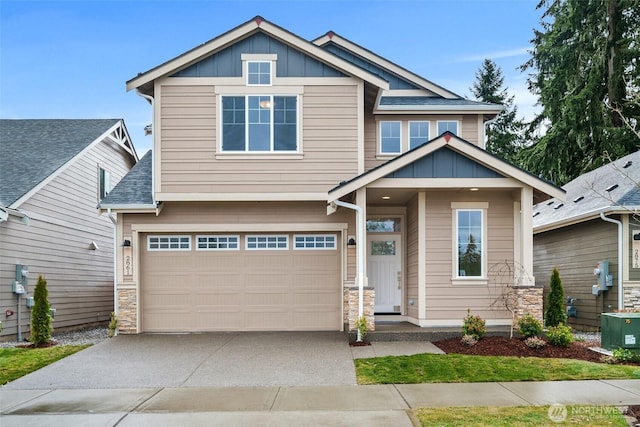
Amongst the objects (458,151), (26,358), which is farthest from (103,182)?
(458,151)

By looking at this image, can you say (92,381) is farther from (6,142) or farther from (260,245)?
(6,142)

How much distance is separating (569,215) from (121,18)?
13.9m

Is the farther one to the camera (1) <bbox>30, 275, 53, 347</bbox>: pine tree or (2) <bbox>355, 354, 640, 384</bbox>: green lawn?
(1) <bbox>30, 275, 53, 347</bbox>: pine tree

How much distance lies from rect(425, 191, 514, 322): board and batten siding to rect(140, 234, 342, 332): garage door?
240 cm

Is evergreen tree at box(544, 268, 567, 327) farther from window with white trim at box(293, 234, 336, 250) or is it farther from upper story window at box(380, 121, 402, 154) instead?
window with white trim at box(293, 234, 336, 250)

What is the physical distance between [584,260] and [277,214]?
26.7 feet

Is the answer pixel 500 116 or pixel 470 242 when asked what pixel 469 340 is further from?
pixel 500 116

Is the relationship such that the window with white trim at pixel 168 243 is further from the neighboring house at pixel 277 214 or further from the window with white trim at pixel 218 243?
the window with white trim at pixel 218 243

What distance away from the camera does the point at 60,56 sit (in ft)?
60.8

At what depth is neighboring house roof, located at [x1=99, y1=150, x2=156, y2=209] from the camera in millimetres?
12547

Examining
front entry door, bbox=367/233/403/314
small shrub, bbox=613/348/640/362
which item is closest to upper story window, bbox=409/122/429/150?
front entry door, bbox=367/233/403/314

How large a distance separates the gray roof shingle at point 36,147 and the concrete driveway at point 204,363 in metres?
4.84

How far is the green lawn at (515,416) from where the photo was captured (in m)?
5.77

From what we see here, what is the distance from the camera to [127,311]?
41.2 feet
